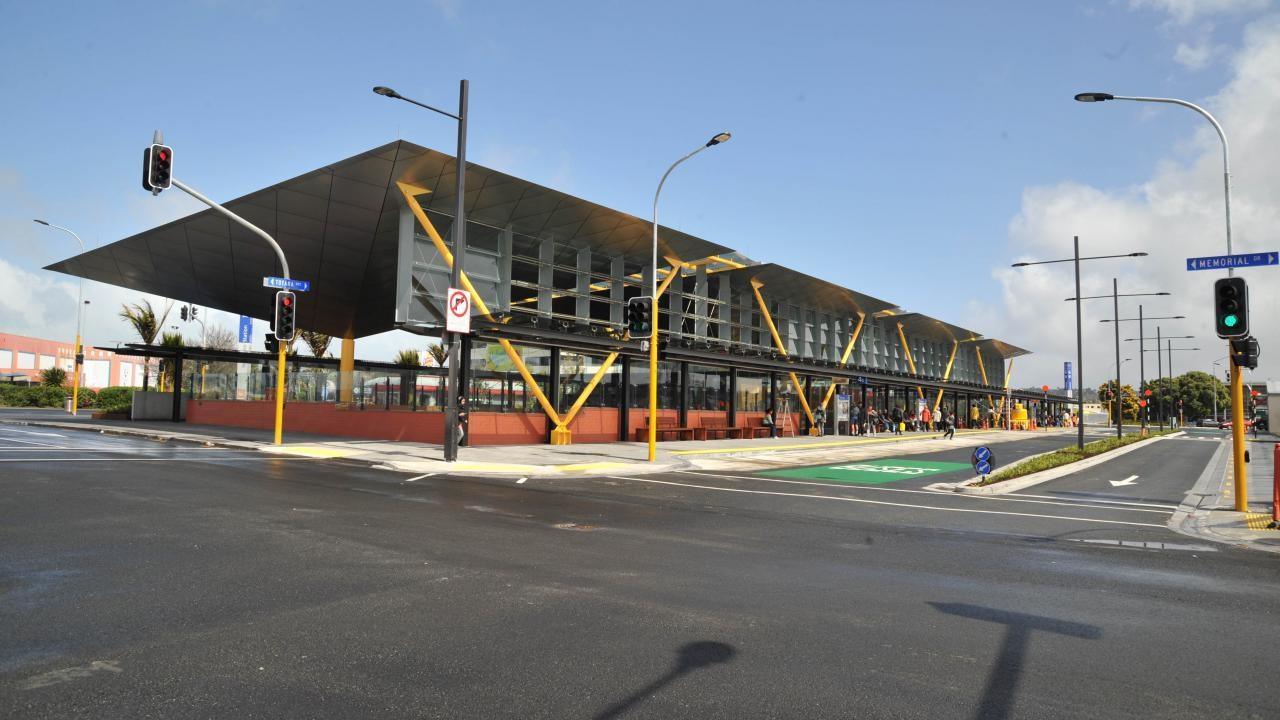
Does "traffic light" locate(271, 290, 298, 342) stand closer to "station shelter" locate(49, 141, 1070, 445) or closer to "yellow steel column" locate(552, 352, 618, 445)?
"station shelter" locate(49, 141, 1070, 445)

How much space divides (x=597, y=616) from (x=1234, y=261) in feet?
42.5

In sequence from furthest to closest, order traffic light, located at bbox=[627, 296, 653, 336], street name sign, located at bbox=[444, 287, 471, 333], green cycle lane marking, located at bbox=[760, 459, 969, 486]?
traffic light, located at bbox=[627, 296, 653, 336], green cycle lane marking, located at bbox=[760, 459, 969, 486], street name sign, located at bbox=[444, 287, 471, 333]

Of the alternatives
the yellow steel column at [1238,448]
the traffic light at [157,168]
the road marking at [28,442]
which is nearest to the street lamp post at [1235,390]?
the yellow steel column at [1238,448]

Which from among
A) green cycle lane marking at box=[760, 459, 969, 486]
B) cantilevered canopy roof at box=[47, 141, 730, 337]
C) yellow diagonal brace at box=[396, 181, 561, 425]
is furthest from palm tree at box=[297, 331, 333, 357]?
green cycle lane marking at box=[760, 459, 969, 486]

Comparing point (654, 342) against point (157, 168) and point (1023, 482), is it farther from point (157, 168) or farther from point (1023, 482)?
point (157, 168)

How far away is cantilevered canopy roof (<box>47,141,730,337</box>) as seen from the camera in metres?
22.2

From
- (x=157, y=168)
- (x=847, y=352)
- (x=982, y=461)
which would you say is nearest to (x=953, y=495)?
(x=982, y=461)

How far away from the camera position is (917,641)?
499cm

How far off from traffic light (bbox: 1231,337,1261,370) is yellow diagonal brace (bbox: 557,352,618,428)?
64.9ft

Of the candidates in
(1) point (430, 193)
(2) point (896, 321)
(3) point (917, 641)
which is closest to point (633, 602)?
(3) point (917, 641)

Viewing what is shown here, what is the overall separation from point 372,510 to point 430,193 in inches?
609

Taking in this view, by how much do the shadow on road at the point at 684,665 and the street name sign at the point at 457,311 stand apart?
585 inches

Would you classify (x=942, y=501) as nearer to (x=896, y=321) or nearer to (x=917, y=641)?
(x=917, y=641)

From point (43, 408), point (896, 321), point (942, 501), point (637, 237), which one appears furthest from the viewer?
point (43, 408)
